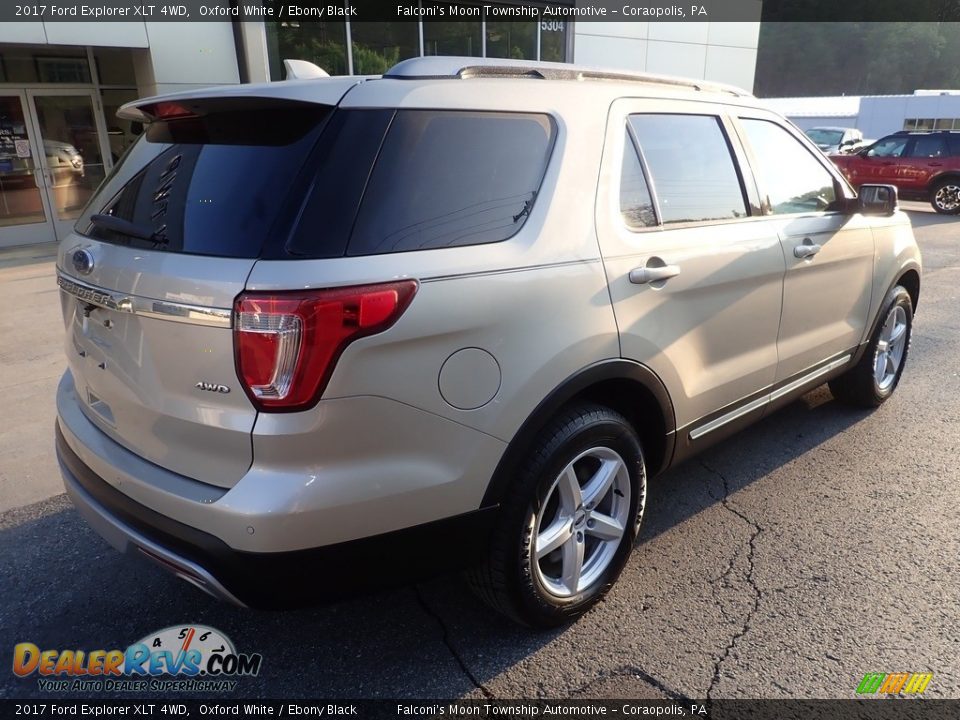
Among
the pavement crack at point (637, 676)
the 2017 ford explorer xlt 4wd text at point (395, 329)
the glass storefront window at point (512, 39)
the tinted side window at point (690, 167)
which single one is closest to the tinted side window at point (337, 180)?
the 2017 ford explorer xlt 4wd text at point (395, 329)

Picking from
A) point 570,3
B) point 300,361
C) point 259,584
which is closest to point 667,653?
point 259,584

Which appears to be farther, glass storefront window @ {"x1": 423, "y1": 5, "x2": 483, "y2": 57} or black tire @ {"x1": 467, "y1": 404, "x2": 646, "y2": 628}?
glass storefront window @ {"x1": 423, "y1": 5, "x2": 483, "y2": 57}

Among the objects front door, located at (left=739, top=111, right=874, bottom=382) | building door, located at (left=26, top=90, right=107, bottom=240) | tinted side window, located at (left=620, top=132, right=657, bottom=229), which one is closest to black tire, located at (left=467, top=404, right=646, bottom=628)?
tinted side window, located at (left=620, top=132, right=657, bottom=229)

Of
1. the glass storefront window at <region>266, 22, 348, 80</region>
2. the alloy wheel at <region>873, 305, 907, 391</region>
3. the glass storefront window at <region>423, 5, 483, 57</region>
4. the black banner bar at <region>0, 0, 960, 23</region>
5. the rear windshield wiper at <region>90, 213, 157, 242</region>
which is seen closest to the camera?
the rear windshield wiper at <region>90, 213, 157, 242</region>

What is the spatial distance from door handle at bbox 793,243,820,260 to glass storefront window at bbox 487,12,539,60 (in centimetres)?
1033

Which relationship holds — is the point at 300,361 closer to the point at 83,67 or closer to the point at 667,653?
the point at 667,653

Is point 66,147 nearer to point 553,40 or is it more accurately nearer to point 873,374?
point 553,40

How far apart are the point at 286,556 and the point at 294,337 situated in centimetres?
59

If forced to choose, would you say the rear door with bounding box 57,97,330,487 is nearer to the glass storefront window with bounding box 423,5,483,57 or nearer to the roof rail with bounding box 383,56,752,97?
the roof rail with bounding box 383,56,752,97

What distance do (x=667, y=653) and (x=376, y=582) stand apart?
1.09m

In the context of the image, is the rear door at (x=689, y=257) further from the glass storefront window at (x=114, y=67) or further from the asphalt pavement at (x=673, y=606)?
the glass storefront window at (x=114, y=67)

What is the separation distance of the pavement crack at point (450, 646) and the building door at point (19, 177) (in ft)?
36.2

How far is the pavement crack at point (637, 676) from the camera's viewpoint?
2.30 meters

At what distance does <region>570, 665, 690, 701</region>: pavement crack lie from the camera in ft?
7.54
